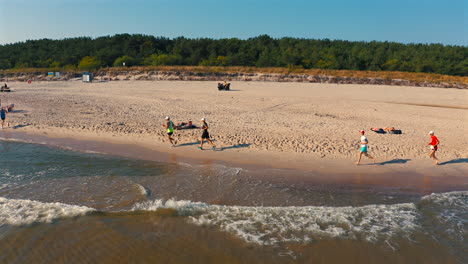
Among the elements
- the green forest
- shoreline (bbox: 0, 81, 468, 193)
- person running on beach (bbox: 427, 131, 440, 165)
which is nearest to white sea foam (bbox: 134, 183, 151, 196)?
shoreline (bbox: 0, 81, 468, 193)

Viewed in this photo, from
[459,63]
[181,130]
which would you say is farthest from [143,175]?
[459,63]

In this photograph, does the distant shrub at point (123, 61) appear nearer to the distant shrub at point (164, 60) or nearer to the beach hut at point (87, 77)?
the distant shrub at point (164, 60)

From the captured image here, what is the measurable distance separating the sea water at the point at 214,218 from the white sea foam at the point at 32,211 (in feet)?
0.08

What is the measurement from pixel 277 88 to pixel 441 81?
17.2m

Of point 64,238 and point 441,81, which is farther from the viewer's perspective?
point 441,81

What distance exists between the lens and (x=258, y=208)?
7664 mm

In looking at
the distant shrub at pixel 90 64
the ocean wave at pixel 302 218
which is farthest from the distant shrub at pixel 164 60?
the ocean wave at pixel 302 218

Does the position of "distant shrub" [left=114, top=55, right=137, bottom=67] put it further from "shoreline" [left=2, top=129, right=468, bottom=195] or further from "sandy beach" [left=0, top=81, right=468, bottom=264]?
"shoreline" [left=2, top=129, right=468, bottom=195]

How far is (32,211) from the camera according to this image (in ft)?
24.0

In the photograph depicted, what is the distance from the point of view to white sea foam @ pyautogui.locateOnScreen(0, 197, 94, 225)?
6.99 metres

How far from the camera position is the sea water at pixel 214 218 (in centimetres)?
607

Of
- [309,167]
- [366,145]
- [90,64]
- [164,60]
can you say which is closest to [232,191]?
[309,167]

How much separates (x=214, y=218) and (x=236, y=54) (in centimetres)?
4182

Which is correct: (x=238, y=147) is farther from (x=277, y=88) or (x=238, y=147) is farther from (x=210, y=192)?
(x=277, y=88)
